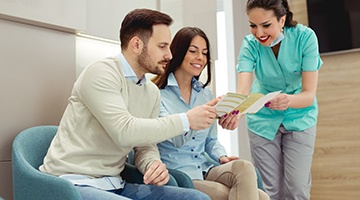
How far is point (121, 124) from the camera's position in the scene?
1475 millimetres

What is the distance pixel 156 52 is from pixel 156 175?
0.49m

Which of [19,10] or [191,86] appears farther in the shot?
[191,86]

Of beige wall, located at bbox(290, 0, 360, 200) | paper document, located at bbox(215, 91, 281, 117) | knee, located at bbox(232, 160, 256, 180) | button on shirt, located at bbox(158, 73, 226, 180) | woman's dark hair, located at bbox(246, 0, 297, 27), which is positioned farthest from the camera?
beige wall, located at bbox(290, 0, 360, 200)

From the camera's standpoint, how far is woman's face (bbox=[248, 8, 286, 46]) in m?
2.22

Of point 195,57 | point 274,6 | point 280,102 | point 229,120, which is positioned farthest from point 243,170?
point 274,6

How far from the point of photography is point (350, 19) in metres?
3.66

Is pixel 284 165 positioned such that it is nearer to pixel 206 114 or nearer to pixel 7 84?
pixel 206 114

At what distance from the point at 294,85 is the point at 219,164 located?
65 centimetres

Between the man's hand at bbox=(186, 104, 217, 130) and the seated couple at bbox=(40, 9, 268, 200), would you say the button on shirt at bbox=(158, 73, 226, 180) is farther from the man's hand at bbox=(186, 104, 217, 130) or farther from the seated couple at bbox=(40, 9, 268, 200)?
the man's hand at bbox=(186, 104, 217, 130)

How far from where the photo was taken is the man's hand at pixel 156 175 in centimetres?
154

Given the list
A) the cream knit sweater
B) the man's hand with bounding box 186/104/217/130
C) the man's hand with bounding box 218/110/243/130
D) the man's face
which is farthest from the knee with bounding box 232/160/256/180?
the man's face

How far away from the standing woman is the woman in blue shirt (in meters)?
0.30

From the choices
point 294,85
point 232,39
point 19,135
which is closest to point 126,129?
point 19,135

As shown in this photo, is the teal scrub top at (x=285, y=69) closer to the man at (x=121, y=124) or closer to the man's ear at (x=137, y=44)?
the man at (x=121, y=124)
